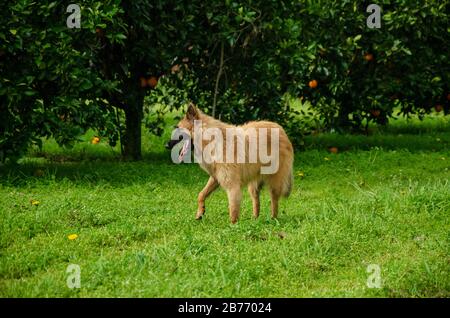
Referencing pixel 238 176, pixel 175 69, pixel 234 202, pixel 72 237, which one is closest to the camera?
pixel 72 237

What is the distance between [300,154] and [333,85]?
1384 mm

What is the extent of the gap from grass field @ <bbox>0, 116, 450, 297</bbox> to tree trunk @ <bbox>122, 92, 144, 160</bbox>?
0.74 m

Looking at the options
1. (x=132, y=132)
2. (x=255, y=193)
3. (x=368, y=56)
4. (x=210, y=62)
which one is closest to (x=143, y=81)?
(x=132, y=132)

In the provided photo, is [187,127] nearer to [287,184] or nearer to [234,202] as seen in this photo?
[234,202]

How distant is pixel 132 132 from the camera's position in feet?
34.6

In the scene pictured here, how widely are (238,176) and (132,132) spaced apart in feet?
12.9

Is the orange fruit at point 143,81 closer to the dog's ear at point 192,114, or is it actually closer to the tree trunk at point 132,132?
the tree trunk at point 132,132

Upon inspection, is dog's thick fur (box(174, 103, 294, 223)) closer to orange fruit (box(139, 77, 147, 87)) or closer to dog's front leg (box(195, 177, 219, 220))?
dog's front leg (box(195, 177, 219, 220))

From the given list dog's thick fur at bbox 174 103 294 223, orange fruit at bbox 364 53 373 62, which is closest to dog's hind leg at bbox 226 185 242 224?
dog's thick fur at bbox 174 103 294 223

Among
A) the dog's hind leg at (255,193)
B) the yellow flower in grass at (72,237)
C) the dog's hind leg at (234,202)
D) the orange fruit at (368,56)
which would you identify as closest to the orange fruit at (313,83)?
the orange fruit at (368,56)

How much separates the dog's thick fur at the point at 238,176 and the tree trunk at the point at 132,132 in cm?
336

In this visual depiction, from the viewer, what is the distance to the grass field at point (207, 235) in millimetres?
4938

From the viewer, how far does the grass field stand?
4.94 m

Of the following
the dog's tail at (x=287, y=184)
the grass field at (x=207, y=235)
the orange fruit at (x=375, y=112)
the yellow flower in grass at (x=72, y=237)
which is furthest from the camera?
the orange fruit at (x=375, y=112)
